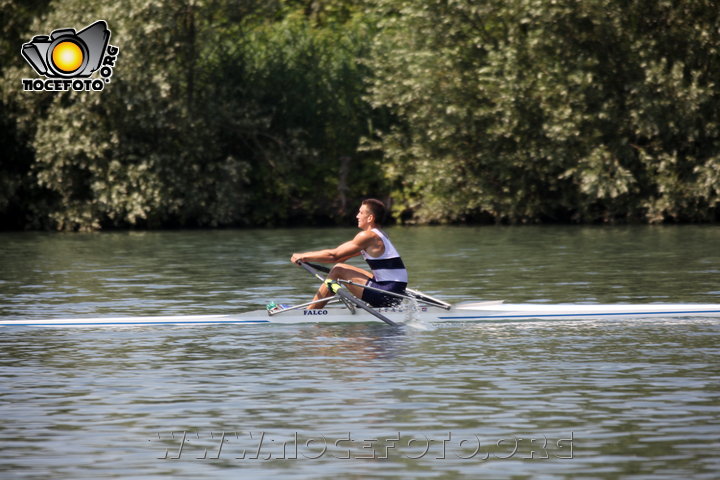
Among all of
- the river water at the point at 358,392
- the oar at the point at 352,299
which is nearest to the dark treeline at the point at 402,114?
the river water at the point at 358,392

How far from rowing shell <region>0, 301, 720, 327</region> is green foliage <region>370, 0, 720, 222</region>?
23.9 meters

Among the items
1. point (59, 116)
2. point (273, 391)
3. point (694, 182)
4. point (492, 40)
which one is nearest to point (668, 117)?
point (694, 182)

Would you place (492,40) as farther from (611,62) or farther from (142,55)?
(142,55)

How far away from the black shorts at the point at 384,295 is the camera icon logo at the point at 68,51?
87.9ft

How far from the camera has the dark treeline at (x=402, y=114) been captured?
4088cm

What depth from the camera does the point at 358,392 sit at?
1138cm

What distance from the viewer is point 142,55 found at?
41.3 meters

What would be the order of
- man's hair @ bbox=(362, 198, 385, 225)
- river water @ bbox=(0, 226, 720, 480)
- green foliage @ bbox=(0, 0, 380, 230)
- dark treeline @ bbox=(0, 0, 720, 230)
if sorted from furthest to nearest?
green foliage @ bbox=(0, 0, 380, 230) < dark treeline @ bbox=(0, 0, 720, 230) < man's hair @ bbox=(362, 198, 385, 225) < river water @ bbox=(0, 226, 720, 480)

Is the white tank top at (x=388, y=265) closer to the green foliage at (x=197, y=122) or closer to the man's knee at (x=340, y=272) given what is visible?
the man's knee at (x=340, y=272)

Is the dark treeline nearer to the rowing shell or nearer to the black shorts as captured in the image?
the rowing shell

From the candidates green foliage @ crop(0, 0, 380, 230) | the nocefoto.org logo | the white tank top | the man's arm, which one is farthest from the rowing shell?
the nocefoto.org logo

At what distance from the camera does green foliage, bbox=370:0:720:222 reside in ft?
133

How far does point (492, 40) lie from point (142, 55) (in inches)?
428

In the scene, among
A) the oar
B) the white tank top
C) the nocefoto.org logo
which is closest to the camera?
the oar
